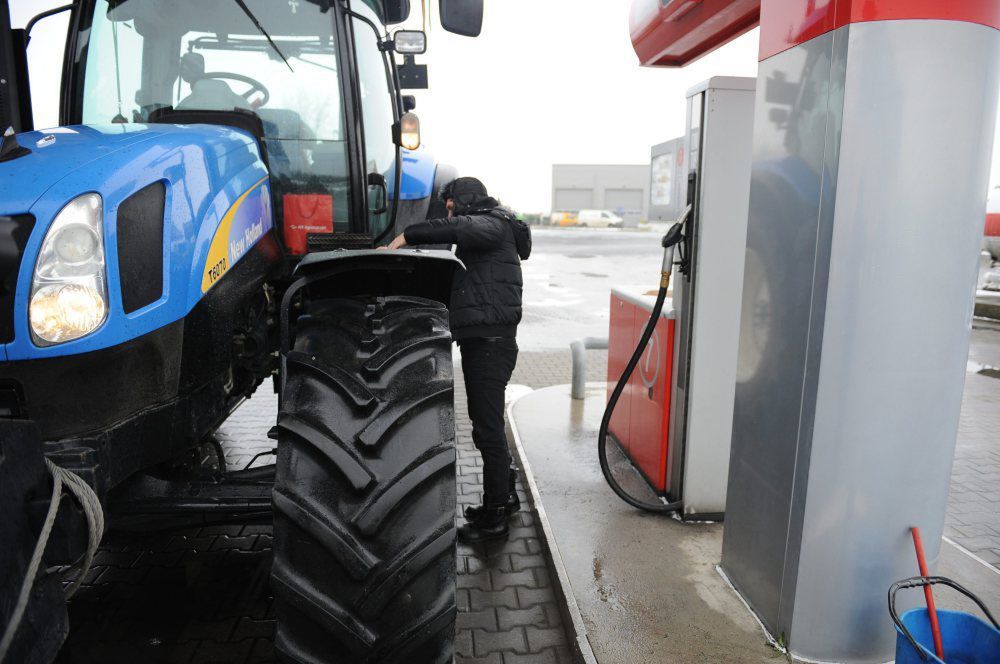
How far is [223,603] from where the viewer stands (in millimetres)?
3135

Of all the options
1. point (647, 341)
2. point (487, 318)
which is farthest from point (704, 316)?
point (487, 318)

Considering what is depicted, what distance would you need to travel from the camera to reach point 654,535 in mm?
3650

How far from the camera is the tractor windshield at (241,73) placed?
2.95 m

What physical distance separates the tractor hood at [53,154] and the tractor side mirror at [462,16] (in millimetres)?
1201

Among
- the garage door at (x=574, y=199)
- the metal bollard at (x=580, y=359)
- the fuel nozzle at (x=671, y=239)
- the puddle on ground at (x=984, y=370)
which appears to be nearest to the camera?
the fuel nozzle at (x=671, y=239)

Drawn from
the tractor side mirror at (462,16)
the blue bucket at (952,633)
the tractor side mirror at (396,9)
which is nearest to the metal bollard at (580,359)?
the tractor side mirror at (396,9)

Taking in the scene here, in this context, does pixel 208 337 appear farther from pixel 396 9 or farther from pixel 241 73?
pixel 396 9

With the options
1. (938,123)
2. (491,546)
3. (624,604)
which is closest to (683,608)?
(624,604)

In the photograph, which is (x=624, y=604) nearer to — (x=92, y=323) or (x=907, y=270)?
(x=907, y=270)

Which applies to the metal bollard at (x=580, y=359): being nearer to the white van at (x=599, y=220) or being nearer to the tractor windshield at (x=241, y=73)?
the tractor windshield at (x=241, y=73)

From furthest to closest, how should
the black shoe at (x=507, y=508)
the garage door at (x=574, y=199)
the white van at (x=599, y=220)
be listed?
the garage door at (x=574, y=199) → the white van at (x=599, y=220) → the black shoe at (x=507, y=508)

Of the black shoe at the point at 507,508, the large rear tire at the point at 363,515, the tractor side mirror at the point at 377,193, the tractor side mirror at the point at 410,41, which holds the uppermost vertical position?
the tractor side mirror at the point at 410,41

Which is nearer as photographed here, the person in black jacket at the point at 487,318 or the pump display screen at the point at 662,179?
the person in black jacket at the point at 487,318

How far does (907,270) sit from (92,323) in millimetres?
2522
